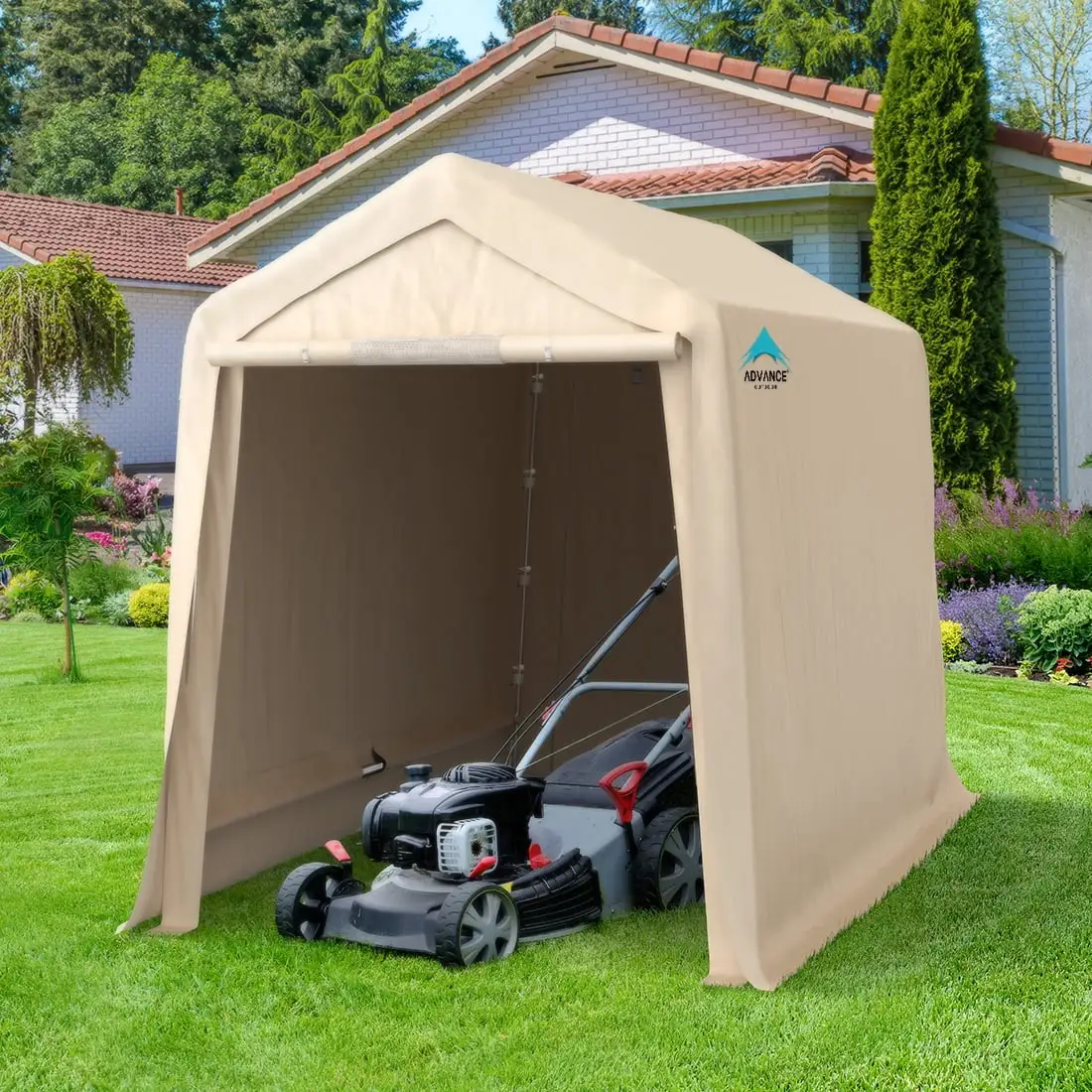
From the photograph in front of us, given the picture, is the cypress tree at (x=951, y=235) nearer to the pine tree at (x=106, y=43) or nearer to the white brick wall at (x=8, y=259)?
the white brick wall at (x=8, y=259)

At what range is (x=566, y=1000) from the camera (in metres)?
4.84

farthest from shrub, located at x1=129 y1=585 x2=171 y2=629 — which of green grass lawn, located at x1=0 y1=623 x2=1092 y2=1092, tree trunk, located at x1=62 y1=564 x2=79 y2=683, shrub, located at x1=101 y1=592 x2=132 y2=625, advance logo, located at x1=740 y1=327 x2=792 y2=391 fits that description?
advance logo, located at x1=740 y1=327 x2=792 y2=391

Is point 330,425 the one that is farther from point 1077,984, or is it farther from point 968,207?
point 968,207

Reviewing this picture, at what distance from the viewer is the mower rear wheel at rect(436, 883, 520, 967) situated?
16.4ft

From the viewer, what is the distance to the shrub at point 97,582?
15008 mm

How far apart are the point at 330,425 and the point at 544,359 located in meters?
1.92

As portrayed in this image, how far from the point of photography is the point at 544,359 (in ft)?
16.4

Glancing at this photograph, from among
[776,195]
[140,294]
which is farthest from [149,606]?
[140,294]

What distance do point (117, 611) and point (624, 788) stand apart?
31.3 ft

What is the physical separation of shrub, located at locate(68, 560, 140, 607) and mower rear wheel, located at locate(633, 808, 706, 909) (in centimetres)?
1013

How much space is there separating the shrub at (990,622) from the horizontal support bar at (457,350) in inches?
246

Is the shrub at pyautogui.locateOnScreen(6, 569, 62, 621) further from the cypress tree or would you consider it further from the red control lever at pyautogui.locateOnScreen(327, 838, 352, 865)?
the red control lever at pyautogui.locateOnScreen(327, 838, 352, 865)

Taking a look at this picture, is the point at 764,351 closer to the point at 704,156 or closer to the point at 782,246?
the point at 782,246

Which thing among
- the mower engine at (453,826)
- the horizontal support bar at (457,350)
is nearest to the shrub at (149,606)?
the horizontal support bar at (457,350)
